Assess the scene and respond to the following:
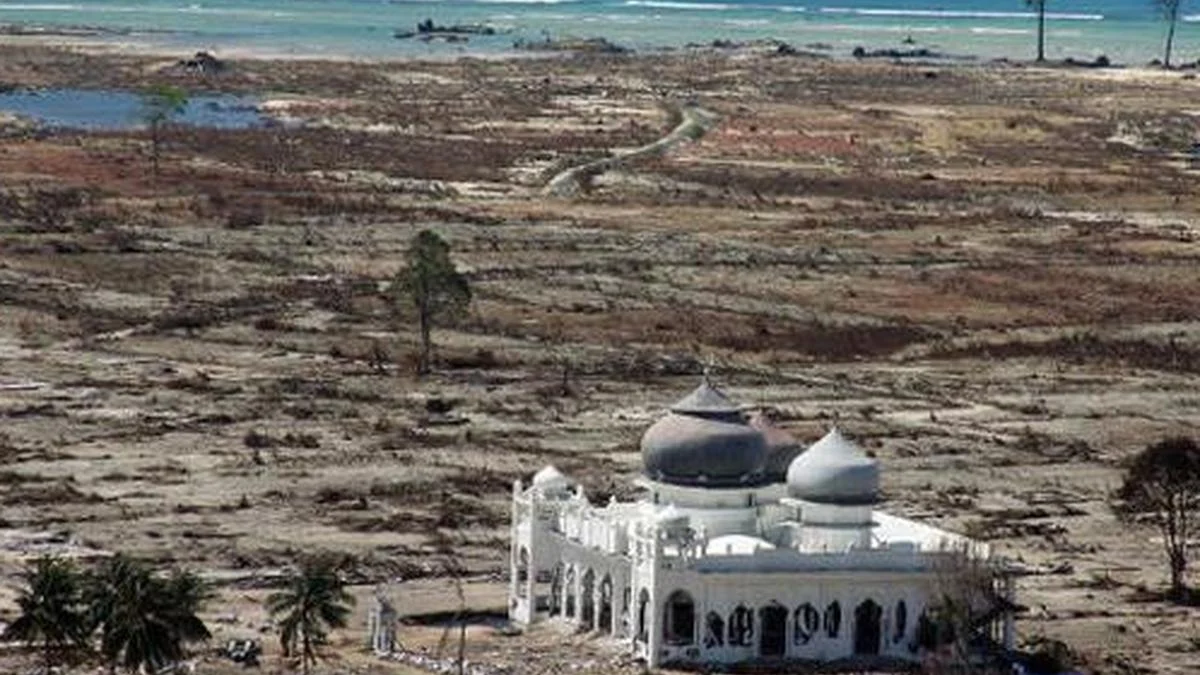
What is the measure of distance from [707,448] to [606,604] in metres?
3.69

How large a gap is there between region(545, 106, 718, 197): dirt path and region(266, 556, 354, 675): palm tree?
9399 centimetres

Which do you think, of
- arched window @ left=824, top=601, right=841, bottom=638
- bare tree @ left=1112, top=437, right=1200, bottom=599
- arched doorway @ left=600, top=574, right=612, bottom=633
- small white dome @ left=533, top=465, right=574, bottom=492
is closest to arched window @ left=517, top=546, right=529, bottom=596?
small white dome @ left=533, top=465, right=574, bottom=492

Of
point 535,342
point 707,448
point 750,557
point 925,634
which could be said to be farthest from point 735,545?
point 535,342

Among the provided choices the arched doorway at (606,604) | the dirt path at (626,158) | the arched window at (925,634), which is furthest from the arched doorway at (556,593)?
the dirt path at (626,158)

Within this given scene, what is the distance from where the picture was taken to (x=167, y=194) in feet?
464

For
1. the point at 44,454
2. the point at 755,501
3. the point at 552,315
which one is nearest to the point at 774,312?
the point at 552,315

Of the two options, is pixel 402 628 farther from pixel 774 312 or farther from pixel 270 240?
pixel 270 240

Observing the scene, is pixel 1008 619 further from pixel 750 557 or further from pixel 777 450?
pixel 777 450

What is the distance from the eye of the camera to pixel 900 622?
186 feet

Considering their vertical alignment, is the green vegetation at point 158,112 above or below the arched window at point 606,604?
below

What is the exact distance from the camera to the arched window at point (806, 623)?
5631 centimetres

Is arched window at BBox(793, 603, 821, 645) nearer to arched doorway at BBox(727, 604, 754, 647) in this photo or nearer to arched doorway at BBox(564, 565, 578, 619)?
arched doorway at BBox(727, 604, 754, 647)

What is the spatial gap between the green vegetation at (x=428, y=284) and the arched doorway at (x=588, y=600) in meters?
34.7

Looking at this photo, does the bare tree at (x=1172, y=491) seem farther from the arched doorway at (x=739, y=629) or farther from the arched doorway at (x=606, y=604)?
the arched doorway at (x=606, y=604)
